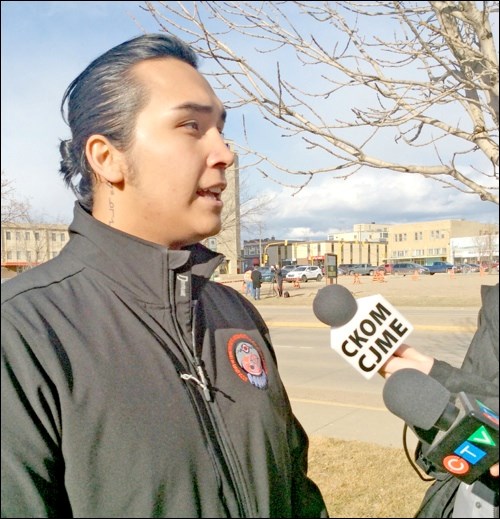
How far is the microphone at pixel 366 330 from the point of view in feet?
4.67

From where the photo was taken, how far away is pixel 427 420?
1294 millimetres

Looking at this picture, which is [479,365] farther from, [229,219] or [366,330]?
[229,219]

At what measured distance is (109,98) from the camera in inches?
61.7

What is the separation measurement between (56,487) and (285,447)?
67cm

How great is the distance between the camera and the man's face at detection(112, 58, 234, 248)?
4.98 ft

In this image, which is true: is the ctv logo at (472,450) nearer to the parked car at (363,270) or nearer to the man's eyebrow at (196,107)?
the man's eyebrow at (196,107)

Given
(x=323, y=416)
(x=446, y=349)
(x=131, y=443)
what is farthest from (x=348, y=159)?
(x=446, y=349)

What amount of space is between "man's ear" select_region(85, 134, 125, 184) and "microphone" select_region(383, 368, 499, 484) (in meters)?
0.89

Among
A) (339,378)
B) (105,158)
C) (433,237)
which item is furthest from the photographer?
(433,237)

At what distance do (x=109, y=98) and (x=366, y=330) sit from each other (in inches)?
36.4

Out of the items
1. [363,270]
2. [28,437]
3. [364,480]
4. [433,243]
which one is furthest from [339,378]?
[433,243]

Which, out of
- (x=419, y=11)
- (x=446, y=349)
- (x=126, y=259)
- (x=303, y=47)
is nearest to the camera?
(x=126, y=259)

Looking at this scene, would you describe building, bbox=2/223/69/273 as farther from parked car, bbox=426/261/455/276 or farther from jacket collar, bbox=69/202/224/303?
parked car, bbox=426/261/455/276

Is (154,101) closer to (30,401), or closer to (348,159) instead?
(30,401)
